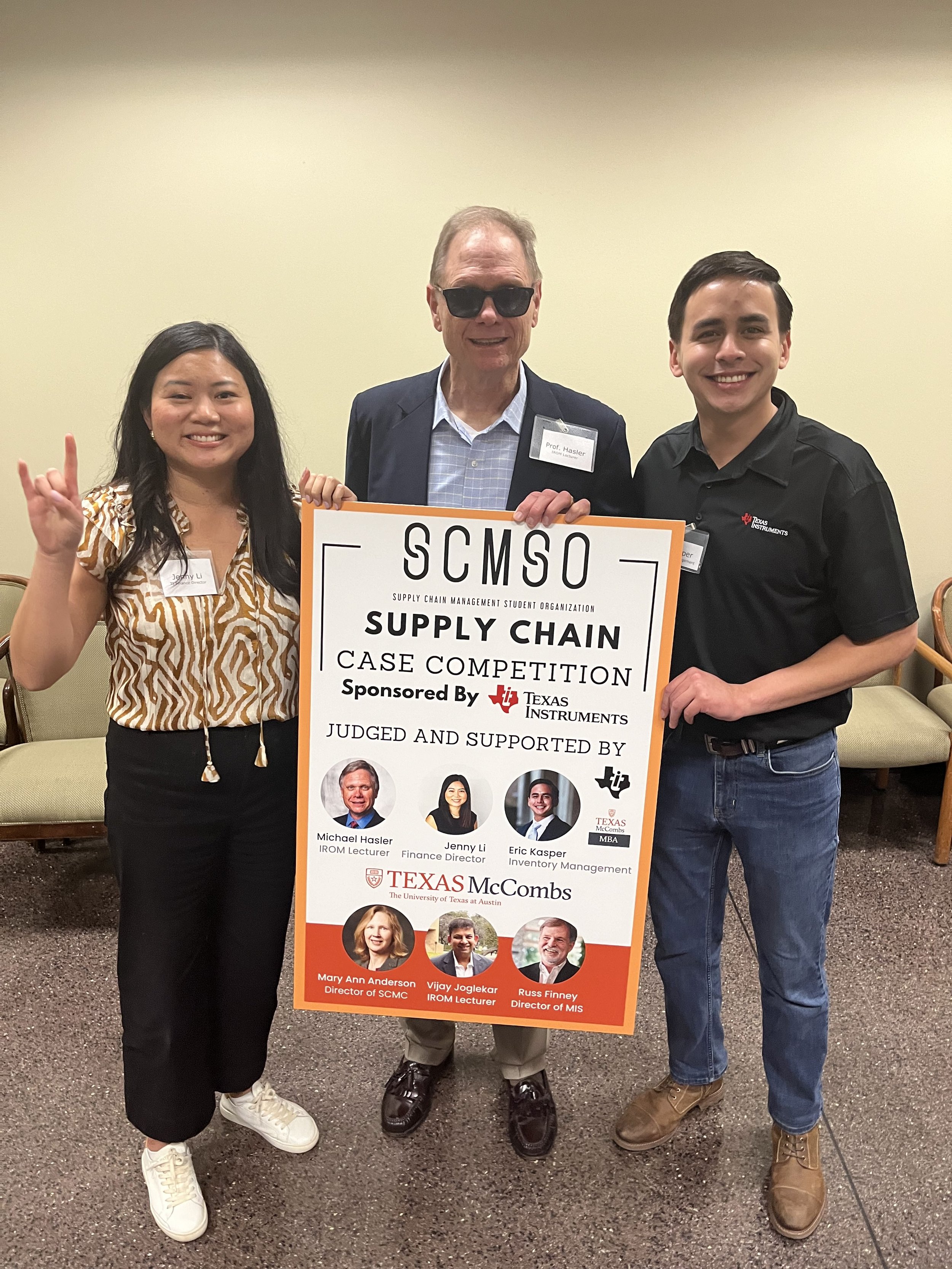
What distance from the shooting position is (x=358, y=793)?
1.65 meters

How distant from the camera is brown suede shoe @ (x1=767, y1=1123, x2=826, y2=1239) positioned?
1813 millimetres

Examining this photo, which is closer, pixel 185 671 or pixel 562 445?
pixel 185 671

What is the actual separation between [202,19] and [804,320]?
2854 mm

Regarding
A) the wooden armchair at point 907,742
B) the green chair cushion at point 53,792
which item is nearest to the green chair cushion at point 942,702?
the wooden armchair at point 907,742

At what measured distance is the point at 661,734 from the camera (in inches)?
62.5

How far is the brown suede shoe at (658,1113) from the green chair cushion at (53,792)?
1.99 meters

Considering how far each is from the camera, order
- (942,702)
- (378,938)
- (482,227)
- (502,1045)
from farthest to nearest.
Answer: (942,702)
(502,1045)
(378,938)
(482,227)

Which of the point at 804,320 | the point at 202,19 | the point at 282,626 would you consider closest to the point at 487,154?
the point at 202,19

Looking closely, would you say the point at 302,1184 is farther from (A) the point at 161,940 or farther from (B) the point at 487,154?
(B) the point at 487,154

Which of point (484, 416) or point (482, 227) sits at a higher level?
point (482, 227)

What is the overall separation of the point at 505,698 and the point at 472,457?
21.4 inches

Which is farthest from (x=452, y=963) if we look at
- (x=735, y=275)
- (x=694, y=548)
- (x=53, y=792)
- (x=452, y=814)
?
(x=53, y=792)

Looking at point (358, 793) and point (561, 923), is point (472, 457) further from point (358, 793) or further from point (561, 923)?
point (561, 923)

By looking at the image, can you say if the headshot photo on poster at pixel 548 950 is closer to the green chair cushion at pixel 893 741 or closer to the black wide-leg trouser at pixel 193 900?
the black wide-leg trouser at pixel 193 900
